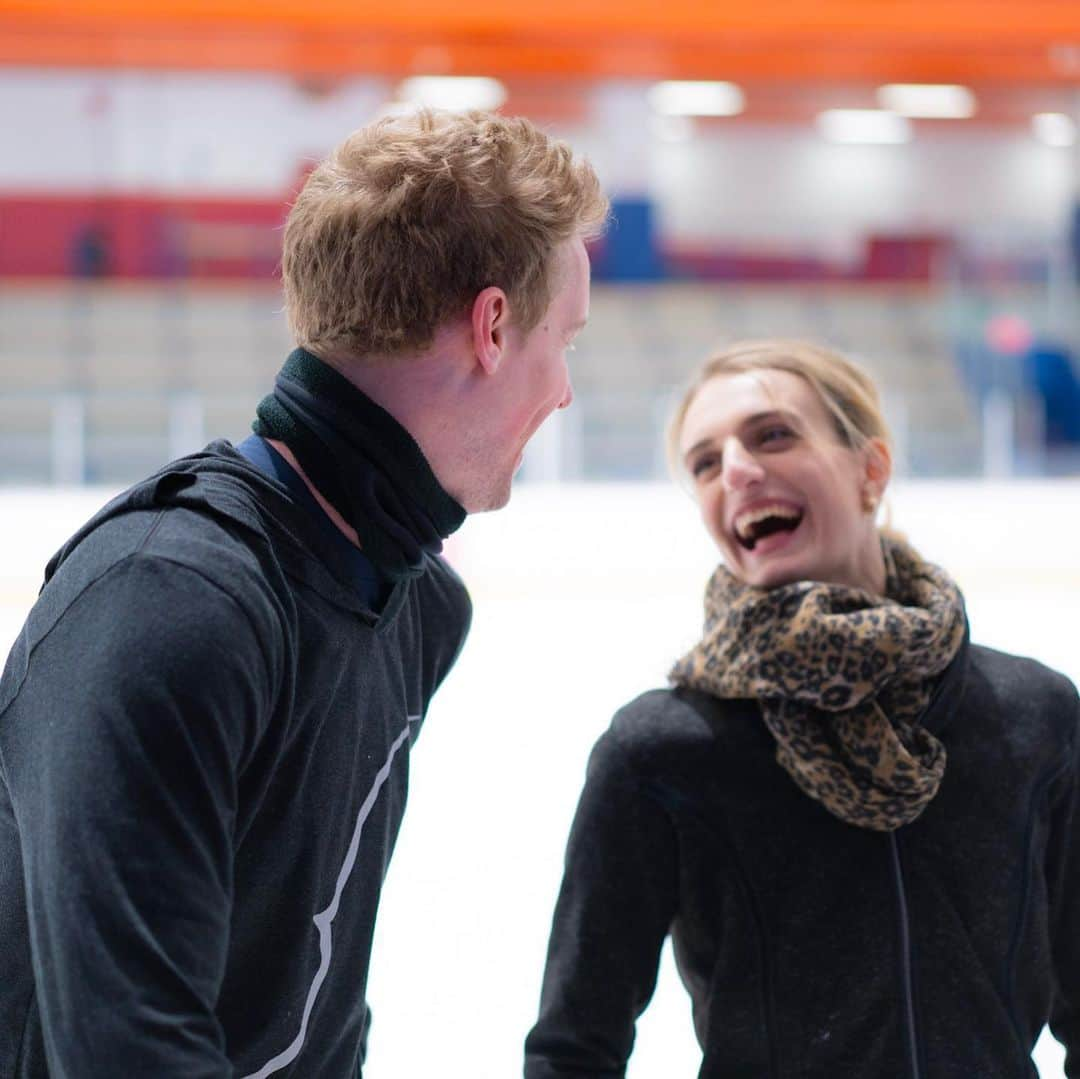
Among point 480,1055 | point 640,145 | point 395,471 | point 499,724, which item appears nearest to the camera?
point 395,471

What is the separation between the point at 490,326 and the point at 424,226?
0.28ft

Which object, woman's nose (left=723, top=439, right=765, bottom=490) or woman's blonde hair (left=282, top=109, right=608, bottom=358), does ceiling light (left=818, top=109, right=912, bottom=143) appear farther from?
woman's blonde hair (left=282, top=109, right=608, bottom=358)

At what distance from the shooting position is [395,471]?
1.05 metres

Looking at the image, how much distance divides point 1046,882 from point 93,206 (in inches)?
271

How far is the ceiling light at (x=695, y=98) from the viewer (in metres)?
8.20

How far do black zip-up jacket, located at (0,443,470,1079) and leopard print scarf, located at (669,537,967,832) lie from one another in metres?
0.37

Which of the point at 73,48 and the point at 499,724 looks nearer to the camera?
the point at 499,724

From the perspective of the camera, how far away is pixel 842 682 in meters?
1.30

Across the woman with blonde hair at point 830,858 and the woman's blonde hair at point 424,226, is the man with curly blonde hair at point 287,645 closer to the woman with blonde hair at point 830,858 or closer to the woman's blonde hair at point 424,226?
the woman's blonde hair at point 424,226

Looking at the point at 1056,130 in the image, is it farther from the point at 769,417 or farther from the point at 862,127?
the point at 769,417

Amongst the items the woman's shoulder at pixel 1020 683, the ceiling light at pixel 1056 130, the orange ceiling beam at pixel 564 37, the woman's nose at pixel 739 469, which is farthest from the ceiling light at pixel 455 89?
the woman's shoulder at pixel 1020 683

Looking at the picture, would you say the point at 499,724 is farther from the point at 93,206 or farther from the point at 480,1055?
the point at 93,206

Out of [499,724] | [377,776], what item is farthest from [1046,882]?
[499,724]

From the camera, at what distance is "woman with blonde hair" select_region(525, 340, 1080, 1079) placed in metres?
1.25
